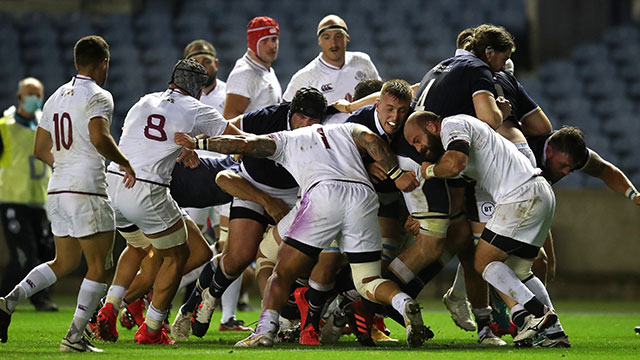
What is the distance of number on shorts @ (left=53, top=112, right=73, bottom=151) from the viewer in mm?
6605

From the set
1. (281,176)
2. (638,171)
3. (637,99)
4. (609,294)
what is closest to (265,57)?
(281,176)

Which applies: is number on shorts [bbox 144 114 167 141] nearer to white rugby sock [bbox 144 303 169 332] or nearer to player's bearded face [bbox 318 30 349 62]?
white rugby sock [bbox 144 303 169 332]

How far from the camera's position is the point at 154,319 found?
7328mm


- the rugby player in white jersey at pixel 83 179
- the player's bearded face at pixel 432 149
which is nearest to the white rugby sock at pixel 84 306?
the rugby player in white jersey at pixel 83 179

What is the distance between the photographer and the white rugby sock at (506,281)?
6.73 m

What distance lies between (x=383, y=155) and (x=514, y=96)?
1358 mm

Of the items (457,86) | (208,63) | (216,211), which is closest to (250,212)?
(457,86)

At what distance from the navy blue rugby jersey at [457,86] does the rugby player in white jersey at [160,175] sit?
1.41m

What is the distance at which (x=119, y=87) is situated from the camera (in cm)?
1714

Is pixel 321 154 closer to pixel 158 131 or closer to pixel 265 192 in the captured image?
pixel 265 192

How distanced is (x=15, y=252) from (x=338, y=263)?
5248mm

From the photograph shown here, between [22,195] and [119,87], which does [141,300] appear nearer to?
[22,195]

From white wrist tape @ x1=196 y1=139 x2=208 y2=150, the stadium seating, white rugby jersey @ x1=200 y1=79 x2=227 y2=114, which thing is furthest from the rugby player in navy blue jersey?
the stadium seating

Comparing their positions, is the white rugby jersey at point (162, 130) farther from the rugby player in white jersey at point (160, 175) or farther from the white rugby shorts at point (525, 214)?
the white rugby shorts at point (525, 214)
